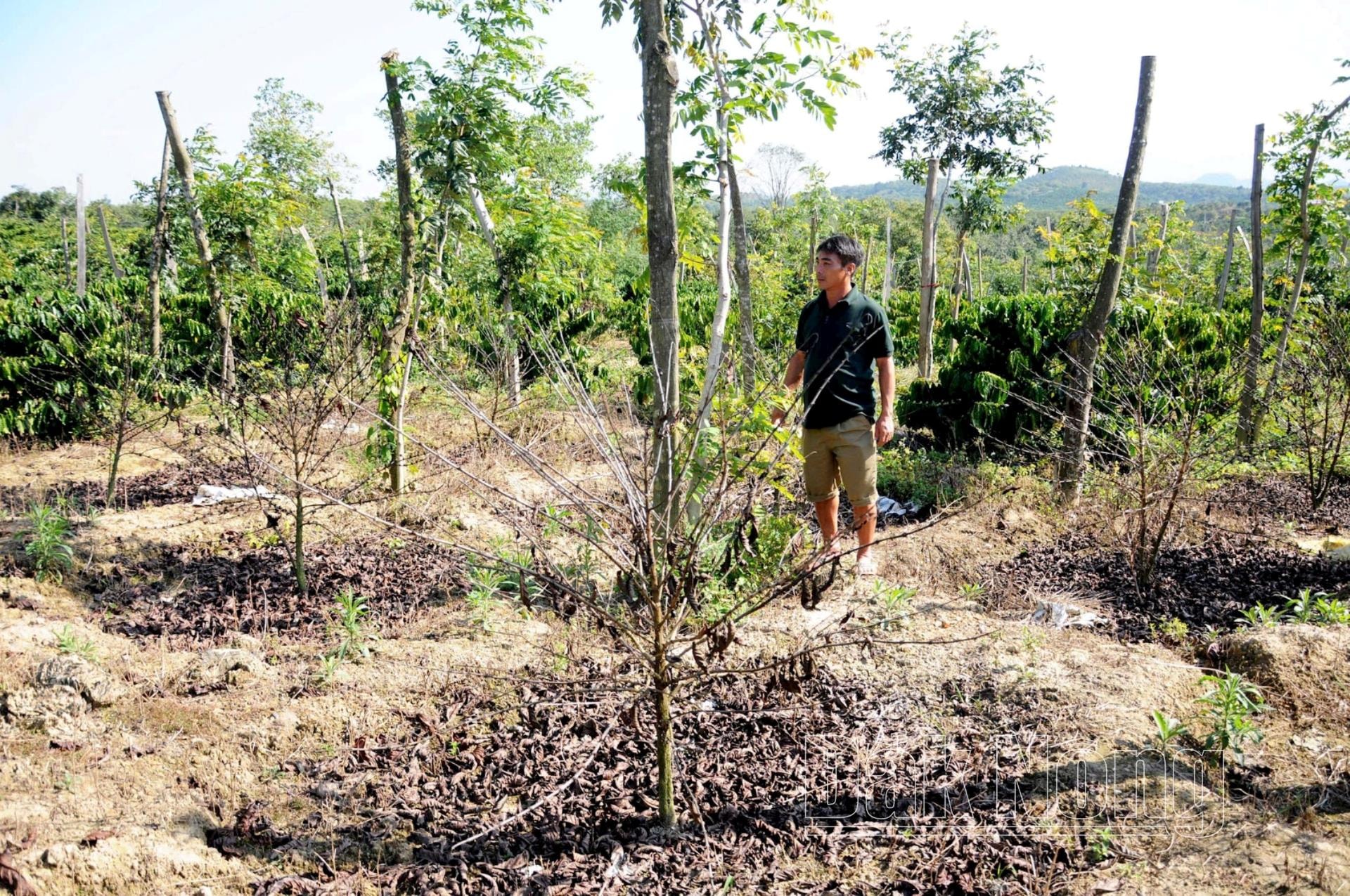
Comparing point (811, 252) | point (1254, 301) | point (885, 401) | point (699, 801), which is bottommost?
point (699, 801)

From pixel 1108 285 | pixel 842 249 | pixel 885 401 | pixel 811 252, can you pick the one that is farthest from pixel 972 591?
pixel 811 252

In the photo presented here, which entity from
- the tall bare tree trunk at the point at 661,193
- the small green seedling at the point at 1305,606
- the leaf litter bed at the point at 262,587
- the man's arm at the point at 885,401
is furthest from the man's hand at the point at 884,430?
the leaf litter bed at the point at 262,587

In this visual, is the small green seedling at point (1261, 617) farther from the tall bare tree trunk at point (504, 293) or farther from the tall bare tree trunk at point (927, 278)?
the tall bare tree trunk at point (927, 278)

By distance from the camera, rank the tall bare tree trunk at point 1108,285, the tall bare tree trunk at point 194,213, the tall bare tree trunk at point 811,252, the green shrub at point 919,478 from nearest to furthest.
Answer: the tall bare tree trunk at point 1108,285 → the tall bare tree trunk at point 194,213 → the green shrub at point 919,478 → the tall bare tree trunk at point 811,252

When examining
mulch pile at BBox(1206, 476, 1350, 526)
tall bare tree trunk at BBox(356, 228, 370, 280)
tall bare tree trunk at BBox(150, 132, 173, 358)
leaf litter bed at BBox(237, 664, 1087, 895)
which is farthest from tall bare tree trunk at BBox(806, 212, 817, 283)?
leaf litter bed at BBox(237, 664, 1087, 895)

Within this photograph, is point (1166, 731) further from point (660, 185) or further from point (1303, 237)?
point (1303, 237)

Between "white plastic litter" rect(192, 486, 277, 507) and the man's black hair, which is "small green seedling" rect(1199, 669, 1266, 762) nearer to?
the man's black hair

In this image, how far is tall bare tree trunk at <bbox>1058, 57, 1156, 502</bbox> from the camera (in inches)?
209

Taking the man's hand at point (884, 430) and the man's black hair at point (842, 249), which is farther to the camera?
the man's hand at point (884, 430)

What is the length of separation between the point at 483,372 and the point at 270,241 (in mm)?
2661

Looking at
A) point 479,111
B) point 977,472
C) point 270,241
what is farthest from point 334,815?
point 270,241

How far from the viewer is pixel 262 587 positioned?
4.42 metres

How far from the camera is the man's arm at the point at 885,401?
401 cm

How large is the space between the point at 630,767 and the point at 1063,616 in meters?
2.55
